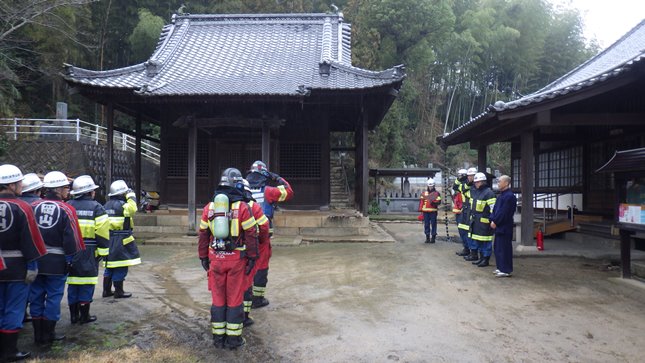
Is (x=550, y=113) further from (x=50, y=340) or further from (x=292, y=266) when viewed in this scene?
(x=50, y=340)

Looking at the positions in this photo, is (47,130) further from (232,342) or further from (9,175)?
(232,342)

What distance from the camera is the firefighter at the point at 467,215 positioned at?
8.73 metres

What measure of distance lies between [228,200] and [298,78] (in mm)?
9037

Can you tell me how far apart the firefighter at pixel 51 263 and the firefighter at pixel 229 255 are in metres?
1.37

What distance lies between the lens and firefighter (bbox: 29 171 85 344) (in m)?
4.19

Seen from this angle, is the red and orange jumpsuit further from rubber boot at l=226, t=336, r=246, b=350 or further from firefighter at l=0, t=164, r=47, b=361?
firefighter at l=0, t=164, r=47, b=361

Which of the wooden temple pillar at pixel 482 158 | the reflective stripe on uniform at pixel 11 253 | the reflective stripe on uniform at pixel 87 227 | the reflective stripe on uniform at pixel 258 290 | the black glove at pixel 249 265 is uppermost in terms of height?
the wooden temple pillar at pixel 482 158

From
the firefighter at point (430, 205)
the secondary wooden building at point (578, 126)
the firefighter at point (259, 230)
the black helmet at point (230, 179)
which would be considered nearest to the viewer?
the black helmet at point (230, 179)

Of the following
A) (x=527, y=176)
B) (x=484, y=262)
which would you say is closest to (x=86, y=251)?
(x=484, y=262)

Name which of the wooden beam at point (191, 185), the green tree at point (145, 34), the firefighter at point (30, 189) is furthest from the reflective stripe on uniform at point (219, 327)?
the green tree at point (145, 34)

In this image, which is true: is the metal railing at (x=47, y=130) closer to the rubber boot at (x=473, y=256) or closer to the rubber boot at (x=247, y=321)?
the rubber boot at (x=473, y=256)

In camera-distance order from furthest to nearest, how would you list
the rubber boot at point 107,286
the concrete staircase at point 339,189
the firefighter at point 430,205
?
the concrete staircase at point 339,189, the firefighter at point 430,205, the rubber boot at point 107,286

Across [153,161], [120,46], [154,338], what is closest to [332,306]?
[154,338]

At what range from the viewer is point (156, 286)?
6805 mm
